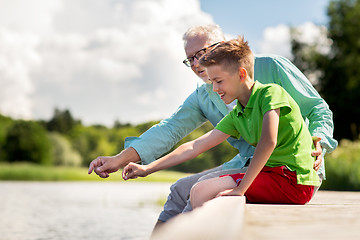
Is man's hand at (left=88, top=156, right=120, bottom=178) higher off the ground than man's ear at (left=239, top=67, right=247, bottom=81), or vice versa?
man's ear at (left=239, top=67, right=247, bottom=81)

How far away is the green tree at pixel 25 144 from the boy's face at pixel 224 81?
3210 cm

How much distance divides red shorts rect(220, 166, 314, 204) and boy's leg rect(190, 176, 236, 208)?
0.04m

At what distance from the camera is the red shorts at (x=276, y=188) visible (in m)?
2.20

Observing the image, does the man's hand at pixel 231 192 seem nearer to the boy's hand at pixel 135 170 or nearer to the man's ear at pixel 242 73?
the man's ear at pixel 242 73

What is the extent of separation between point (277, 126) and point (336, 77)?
24.1 metres

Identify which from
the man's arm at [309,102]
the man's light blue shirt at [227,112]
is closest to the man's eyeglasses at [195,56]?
the man's light blue shirt at [227,112]

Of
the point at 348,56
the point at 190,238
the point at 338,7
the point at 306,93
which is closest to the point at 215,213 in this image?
the point at 190,238

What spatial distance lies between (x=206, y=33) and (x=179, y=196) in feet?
3.39

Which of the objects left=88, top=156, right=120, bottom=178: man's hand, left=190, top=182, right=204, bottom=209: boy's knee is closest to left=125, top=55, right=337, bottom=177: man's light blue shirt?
left=88, top=156, right=120, bottom=178: man's hand

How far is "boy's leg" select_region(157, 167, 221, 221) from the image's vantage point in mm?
3143

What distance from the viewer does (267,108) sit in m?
2.12

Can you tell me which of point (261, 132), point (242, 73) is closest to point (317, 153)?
point (261, 132)

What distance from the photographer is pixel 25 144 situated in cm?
3281

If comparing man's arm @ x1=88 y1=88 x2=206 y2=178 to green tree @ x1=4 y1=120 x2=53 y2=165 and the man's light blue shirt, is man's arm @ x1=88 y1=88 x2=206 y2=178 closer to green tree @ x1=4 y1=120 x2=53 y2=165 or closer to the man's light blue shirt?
the man's light blue shirt
